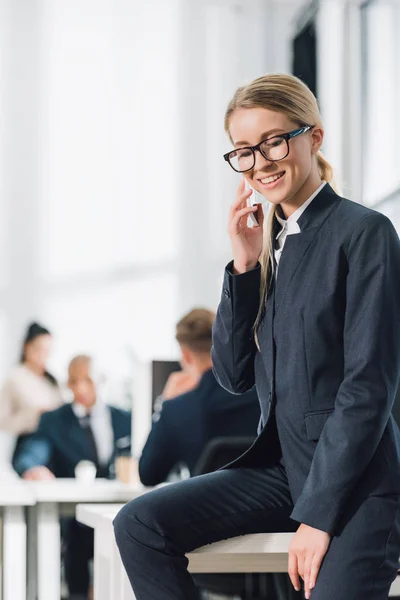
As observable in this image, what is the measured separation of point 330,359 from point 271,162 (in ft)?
1.08

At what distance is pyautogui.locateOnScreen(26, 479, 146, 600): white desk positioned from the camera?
3.06 m

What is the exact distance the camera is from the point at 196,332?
3168 millimetres

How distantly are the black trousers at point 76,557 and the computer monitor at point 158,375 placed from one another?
4.32 ft

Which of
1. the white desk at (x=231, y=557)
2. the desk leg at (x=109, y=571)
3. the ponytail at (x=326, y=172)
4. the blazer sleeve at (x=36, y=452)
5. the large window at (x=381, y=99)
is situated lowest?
the blazer sleeve at (x=36, y=452)

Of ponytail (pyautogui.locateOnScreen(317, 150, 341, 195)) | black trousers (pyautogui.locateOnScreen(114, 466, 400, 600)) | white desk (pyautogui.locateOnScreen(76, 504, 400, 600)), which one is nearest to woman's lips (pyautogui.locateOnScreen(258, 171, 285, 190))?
ponytail (pyautogui.locateOnScreen(317, 150, 341, 195))

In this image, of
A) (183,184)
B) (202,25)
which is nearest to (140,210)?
(183,184)

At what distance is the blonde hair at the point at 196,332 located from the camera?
3.16m

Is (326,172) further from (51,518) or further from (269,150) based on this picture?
(51,518)

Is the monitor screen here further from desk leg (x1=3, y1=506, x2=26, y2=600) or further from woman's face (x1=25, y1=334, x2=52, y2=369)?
desk leg (x1=3, y1=506, x2=26, y2=600)

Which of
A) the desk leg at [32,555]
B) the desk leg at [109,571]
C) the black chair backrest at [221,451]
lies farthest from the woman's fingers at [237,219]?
the desk leg at [32,555]

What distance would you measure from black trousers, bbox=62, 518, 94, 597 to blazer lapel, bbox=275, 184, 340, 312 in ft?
10.4

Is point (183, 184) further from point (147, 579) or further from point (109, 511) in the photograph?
point (147, 579)

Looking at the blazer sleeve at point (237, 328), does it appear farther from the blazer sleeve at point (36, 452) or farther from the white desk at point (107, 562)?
the blazer sleeve at point (36, 452)

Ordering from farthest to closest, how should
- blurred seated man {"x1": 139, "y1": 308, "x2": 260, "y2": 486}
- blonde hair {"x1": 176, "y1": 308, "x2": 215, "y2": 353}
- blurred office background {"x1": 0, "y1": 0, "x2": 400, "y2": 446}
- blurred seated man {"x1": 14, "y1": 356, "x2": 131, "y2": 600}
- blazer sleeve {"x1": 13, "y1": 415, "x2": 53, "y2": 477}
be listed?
blurred office background {"x1": 0, "y1": 0, "x2": 400, "y2": 446}
blurred seated man {"x1": 14, "y1": 356, "x2": 131, "y2": 600}
blazer sleeve {"x1": 13, "y1": 415, "x2": 53, "y2": 477}
blonde hair {"x1": 176, "y1": 308, "x2": 215, "y2": 353}
blurred seated man {"x1": 139, "y1": 308, "x2": 260, "y2": 486}
